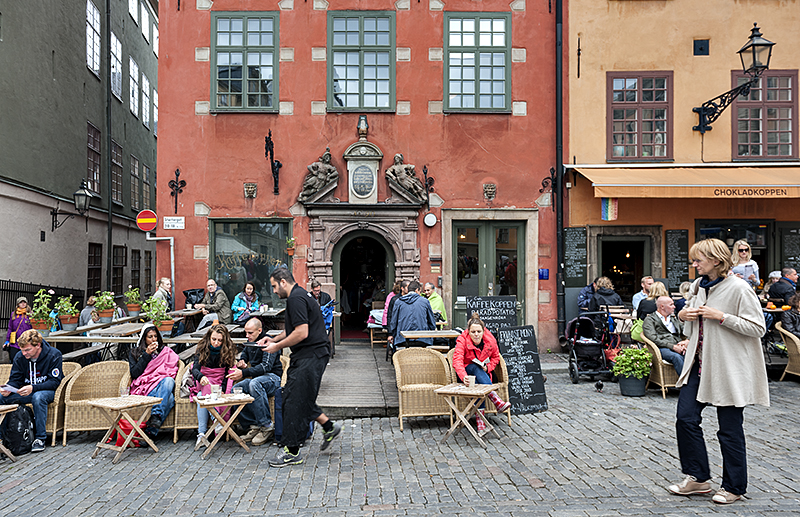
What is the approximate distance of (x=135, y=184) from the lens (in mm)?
21188

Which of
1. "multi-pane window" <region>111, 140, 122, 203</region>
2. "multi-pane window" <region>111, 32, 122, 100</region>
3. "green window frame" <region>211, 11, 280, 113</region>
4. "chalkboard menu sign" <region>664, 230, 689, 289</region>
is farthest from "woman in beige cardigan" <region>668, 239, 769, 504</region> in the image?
"multi-pane window" <region>111, 32, 122, 100</region>

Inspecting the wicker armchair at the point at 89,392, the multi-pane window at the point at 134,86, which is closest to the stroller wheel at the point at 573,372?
the wicker armchair at the point at 89,392

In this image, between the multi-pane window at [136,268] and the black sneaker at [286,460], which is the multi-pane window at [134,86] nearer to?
the multi-pane window at [136,268]

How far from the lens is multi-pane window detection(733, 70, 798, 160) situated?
11773 mm

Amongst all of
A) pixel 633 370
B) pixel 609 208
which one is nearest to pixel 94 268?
pixel 609 208

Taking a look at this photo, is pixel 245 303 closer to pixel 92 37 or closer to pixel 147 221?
pixel 147 221

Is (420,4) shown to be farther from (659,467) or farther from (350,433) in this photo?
(659,467)

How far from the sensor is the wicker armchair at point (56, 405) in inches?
240

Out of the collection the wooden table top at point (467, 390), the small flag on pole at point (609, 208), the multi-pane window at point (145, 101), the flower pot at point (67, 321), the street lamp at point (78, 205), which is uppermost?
the multi-pane window at point (145, 101)

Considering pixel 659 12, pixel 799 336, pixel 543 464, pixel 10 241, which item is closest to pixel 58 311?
pixel 10 241

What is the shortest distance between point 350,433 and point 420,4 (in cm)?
895

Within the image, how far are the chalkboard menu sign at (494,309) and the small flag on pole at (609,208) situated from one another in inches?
154

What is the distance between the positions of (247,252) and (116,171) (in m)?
10.4

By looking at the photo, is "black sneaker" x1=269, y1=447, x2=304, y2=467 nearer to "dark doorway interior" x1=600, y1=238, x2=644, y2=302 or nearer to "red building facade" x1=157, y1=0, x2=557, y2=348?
"red building facade" x1=157, y1=0, x2=557, y2=348
